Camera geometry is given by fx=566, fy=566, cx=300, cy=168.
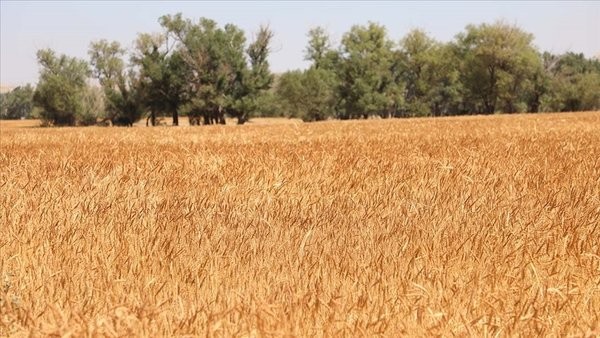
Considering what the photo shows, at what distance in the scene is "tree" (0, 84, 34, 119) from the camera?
550 ft

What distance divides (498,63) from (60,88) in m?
67.5

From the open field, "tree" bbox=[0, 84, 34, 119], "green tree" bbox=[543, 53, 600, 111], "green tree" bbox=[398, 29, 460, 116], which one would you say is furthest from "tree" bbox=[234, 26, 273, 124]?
"tree" bbox=[0, 84, 34, 119]

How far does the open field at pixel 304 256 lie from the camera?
6.66 feet

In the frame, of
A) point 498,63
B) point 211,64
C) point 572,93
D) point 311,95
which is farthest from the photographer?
point 572,93

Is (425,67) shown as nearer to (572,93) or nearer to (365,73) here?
(365,73)

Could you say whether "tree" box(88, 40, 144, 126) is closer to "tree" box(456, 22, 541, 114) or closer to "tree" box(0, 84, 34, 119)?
"tree" box(456, 22, 541, 114)

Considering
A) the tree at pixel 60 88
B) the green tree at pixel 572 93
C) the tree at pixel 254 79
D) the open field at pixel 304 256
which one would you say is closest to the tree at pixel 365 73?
the tree at pixel 254 79

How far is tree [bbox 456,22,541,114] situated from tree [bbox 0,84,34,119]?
13133 centimetres

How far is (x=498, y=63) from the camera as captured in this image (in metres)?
85.4

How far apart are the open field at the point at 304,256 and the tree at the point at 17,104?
593ft

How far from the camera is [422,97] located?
96062mm

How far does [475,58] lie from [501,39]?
454 centimetres

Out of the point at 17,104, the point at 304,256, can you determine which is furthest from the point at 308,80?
the point at 17,104

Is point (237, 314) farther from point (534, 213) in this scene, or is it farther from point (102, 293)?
point (534, 213)
